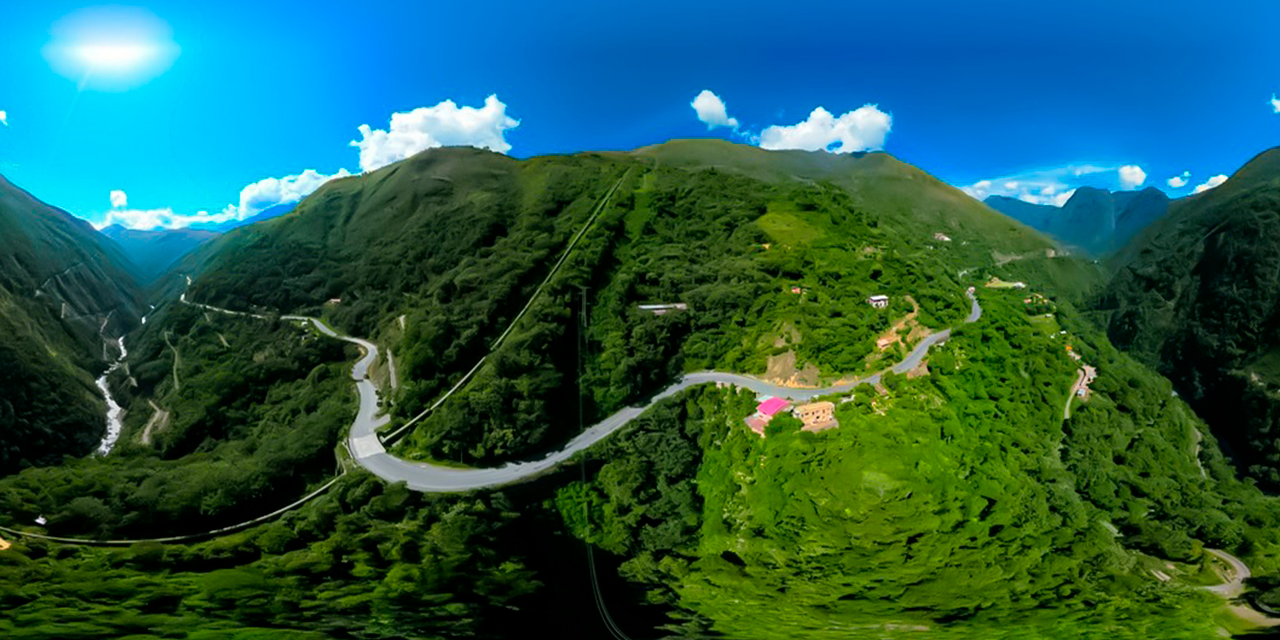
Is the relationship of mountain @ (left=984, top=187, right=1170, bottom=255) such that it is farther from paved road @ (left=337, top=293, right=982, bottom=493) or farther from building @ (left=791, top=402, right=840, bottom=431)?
building @ (left=791, top=402, right=840, bottom=431)

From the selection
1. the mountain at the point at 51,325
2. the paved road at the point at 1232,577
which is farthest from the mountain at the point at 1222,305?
the mountain at the point at 51,325

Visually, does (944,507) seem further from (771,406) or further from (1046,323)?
(1046,323)

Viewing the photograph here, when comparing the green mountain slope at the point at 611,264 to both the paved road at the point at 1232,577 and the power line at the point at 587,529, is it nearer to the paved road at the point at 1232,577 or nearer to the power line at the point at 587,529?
the power line at the point at 587,529

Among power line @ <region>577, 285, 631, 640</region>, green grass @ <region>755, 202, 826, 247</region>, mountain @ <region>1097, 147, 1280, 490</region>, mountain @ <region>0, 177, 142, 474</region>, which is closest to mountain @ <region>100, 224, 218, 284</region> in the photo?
mountain @ <region>0, 177, 142, 474</region>

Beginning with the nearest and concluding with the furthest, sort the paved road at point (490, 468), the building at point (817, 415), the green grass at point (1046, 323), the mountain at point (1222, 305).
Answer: the paved road at point (490, 468) → the mountain at point (1222, 305) → the building at point (817, 415) → the green grass at point (1046, 323)

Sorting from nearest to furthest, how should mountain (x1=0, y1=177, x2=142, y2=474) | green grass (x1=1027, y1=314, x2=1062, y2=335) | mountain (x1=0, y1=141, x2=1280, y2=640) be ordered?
1. mountain (x1=0, y1=177, x2=142, y2=474)
2. mountain (x1=0, y1=141, x2=1280, y2=640)
3. green grass (x1=1027, y1=314, x2=1062, y2=335)

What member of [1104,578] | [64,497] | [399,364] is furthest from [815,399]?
[64,497]

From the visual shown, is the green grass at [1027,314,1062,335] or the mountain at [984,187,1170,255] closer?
the mountain at [984,187,1170,255]
